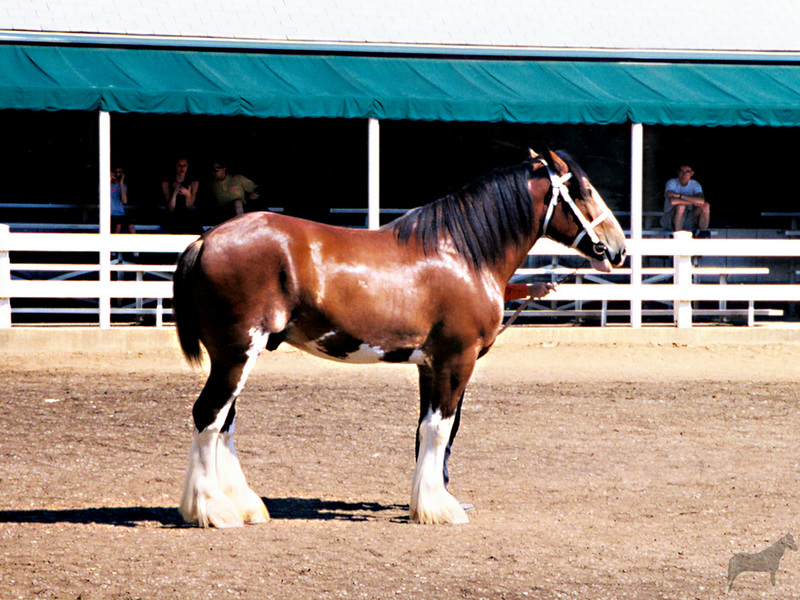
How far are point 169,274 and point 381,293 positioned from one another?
8572 mm

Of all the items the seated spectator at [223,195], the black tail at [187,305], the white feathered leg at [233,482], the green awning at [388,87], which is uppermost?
the green awning at [388,87]

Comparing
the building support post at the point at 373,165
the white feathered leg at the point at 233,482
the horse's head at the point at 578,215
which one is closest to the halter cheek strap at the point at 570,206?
the horse's head at the point at 578,215

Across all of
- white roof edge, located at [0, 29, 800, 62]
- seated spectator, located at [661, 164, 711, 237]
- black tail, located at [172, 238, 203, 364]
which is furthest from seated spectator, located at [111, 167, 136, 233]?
black tail, located at [172, 238, 203, 364]

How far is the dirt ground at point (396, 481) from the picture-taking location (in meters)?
4.87

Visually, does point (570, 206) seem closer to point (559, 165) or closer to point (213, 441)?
point (559, 165)

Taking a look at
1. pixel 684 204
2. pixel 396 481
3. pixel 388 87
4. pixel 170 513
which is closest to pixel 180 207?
pixel 388 87

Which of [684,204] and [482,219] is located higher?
[482,219]

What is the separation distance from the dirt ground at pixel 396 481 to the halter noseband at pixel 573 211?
1482mm

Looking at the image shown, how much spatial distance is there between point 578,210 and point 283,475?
8.30 feet

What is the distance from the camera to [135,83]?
1373 cm

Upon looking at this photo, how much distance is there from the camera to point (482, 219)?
6.08 metres

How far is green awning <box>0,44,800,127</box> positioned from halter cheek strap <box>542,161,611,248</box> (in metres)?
8.01

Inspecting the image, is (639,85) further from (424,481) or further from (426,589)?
(426,589)

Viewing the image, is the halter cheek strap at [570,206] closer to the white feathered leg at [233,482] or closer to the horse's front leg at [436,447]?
the horse's front leg at [436,447]
